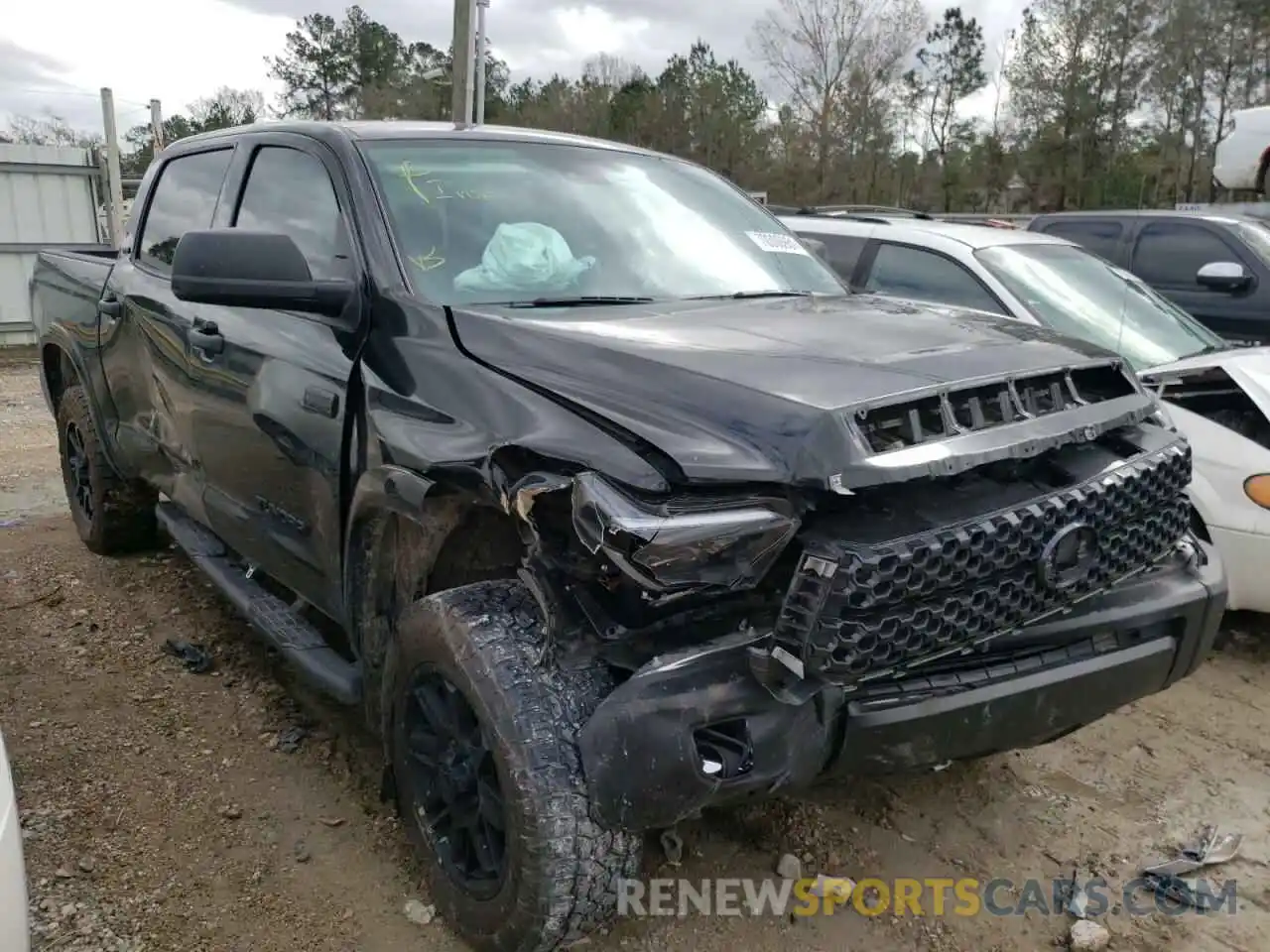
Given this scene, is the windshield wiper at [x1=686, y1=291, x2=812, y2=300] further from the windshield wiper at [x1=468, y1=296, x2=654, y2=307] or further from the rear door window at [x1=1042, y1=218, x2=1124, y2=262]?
the rear door window at [x1=1042, y1=218, x2=1124, y2=262]

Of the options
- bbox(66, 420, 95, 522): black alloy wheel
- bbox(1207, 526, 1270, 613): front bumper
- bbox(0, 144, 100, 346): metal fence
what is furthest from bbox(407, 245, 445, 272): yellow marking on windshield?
bbox(0, 144, 100, 346): metal fence

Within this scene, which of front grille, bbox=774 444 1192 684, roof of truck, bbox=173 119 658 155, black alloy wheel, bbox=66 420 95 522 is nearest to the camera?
front grille, bbox=774 444 1192 684

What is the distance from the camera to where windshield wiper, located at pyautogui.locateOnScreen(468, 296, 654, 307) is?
268 cm

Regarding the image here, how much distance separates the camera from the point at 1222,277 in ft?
21.1

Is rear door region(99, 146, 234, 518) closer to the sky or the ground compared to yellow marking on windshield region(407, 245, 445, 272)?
closer to the ground

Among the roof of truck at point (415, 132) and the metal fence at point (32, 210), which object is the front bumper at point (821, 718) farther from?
the metal fence at point (32, 210)

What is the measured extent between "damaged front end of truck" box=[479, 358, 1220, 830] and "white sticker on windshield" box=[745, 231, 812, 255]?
1.34 m

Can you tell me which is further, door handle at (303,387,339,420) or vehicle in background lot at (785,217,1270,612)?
vehicle in background lot at (785,217,1270,612)

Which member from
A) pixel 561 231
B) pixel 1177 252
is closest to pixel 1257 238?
pixel 1177 252

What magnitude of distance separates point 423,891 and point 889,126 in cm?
4341

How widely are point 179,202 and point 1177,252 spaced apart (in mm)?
6577

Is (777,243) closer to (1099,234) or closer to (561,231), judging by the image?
(561,231)

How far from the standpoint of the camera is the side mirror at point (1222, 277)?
6.46m

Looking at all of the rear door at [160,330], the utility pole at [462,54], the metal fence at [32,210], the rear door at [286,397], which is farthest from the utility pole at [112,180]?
the rear door at [286,397]
